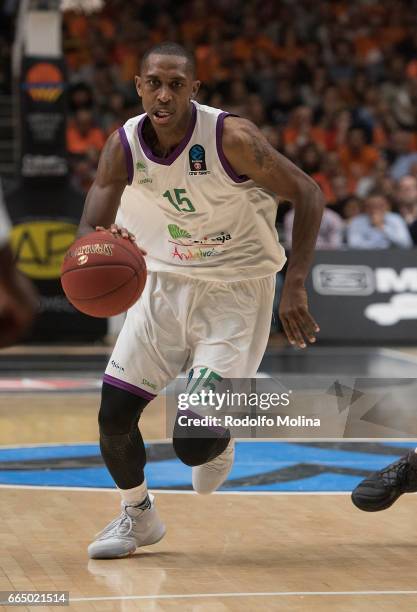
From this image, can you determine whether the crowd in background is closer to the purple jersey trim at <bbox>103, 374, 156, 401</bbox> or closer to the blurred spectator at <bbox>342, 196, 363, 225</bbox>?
the blurred spectator at <bbox>342, 196, 363, 225</bbox>

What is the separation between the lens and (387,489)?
5.68 meters

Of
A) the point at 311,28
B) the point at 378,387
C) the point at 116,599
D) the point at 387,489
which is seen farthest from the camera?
the point at 311,28

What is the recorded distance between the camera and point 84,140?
14.8 metres

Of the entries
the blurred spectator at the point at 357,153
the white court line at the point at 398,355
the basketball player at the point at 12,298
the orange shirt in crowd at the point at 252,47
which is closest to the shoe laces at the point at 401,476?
the basketball player at the point at 12,298

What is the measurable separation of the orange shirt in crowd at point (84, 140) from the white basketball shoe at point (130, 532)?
968 cm

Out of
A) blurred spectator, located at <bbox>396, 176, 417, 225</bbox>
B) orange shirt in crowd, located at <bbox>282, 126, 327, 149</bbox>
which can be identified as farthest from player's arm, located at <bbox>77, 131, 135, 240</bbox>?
orange shirt in crowd, located at <bbox>282, 126, 327, 149</bbox>

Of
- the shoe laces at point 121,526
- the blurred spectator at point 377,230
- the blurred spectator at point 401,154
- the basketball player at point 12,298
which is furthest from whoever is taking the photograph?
the blurred spectator at point 401,154

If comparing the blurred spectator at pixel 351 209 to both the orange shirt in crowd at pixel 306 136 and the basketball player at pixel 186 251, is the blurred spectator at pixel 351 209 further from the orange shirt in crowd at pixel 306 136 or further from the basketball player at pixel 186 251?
the basketball player at pixel 186 251

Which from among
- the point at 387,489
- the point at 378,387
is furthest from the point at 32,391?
the point at 387,489

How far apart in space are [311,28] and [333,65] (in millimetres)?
911

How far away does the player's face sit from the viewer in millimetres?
5086

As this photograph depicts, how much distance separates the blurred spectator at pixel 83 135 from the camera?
576 inches

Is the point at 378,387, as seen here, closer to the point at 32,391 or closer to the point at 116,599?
the point at 32,391

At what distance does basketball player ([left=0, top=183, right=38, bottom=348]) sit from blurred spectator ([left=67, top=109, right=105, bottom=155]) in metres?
11.9
